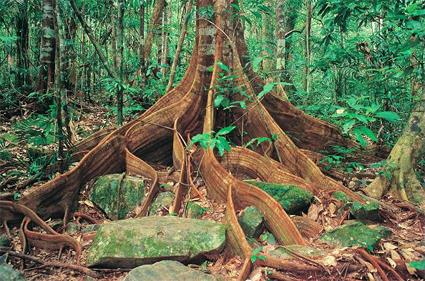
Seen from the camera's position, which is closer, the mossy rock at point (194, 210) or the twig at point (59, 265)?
the twig at point (59, 265)

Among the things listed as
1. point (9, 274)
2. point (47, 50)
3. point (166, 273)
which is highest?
point (47, 50)

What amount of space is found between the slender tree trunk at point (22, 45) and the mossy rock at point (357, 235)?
28.2ft

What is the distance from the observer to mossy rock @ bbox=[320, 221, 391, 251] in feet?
11.0

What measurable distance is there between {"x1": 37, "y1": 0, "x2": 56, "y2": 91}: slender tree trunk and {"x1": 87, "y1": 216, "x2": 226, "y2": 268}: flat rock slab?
498 cm

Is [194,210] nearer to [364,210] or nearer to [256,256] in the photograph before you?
[256,256]

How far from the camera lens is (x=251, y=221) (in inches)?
154

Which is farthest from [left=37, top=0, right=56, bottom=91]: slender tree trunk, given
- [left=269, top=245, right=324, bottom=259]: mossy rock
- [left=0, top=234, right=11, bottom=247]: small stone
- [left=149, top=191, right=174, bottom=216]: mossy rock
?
[left=269, top=245, right=324, bottom=259]: mossy rock

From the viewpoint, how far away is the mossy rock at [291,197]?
4051 mm

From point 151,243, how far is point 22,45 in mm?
8352

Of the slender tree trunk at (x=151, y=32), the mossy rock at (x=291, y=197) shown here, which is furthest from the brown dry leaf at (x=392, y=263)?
the slender tree trunk at (x=151, y=32)

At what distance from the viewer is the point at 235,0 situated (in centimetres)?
573

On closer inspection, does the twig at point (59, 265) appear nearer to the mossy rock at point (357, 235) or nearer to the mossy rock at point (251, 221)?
the mossy rock at point (251, 221)

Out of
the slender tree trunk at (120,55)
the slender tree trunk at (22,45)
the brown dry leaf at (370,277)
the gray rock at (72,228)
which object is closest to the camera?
the brown dry leaf at (370,277)

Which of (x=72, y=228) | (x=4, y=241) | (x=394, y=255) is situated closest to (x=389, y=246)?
(x=394, y=255)
